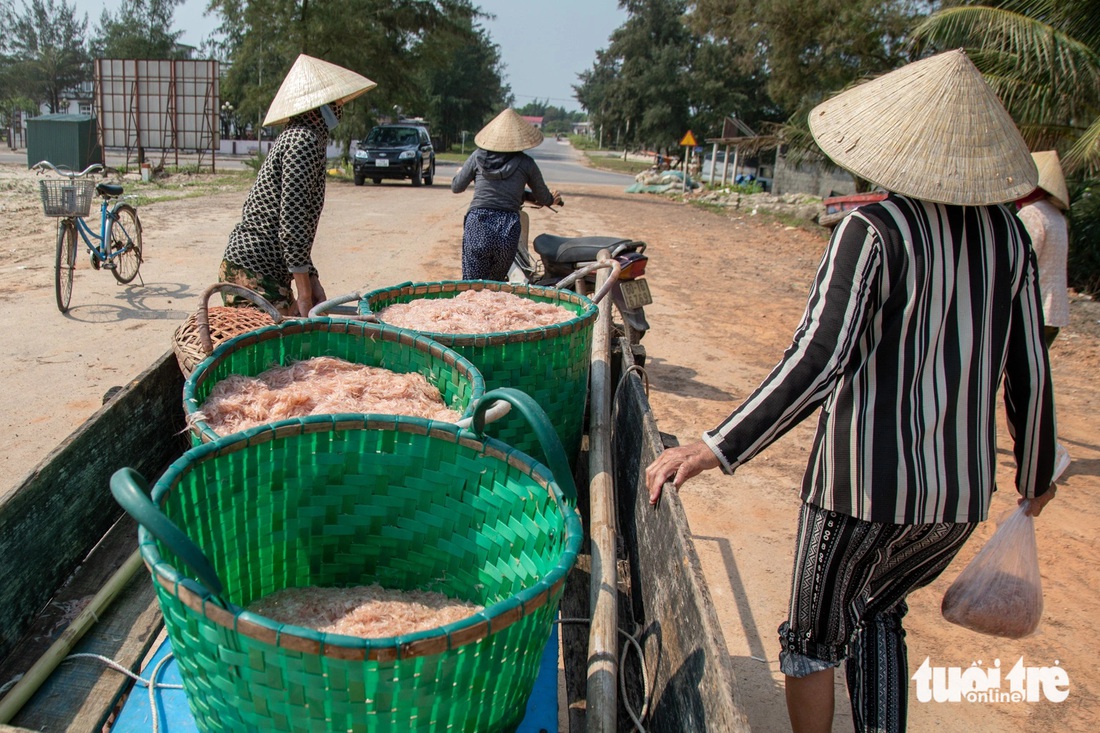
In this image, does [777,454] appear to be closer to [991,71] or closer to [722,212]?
[991,71]

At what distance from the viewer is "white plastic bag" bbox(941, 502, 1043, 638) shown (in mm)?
2145

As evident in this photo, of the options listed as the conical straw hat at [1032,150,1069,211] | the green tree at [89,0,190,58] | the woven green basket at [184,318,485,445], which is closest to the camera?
the woven green basket at [184,318,485,445]

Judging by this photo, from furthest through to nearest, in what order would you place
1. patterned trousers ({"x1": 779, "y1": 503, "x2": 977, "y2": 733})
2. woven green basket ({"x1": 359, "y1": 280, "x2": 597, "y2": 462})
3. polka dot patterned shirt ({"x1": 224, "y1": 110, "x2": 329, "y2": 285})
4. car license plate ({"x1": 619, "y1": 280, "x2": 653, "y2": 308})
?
car license plate ({"x1": 619, "y1": 280, "x2": 653, "y2": 308}), polka dot patterned shirt ({"x1": 224, "y1": 110, "x2": 329, "y2": 285}), woven green basket ({"x1": 359, "y1": 280, "x2": 597, "y2": 462}), patterned trousers ({"x1": 779, "y1": 503, "x2": 977, "y2": 733})

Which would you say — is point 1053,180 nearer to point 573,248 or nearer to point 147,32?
point 573,248

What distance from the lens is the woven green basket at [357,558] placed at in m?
1.14

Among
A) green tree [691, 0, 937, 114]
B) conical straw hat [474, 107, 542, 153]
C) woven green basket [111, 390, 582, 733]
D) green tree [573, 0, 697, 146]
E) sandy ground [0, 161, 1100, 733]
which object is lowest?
sandy ground [0, 161, 1100, 733]

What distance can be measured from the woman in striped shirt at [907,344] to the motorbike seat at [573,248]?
370cm

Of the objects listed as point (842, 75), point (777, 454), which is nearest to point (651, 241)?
point (842, 75)

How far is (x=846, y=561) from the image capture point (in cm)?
193

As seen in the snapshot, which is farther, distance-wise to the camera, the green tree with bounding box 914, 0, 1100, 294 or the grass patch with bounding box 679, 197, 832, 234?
the grass patch with bounding box 679, 197, 832, 234

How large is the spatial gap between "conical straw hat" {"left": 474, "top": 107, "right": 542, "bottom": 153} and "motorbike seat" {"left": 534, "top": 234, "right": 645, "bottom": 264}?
0.94m

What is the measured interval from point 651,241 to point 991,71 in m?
5.74

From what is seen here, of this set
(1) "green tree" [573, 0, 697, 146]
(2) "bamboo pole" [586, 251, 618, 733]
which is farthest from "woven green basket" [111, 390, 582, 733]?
(1) "green tree" [573, 0, 697, 146]

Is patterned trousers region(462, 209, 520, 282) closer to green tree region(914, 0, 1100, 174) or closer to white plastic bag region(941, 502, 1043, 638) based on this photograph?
white plastic bag region(941, 502, 1043, 638)
